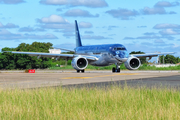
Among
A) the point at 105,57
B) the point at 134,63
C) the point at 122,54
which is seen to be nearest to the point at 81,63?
the point at 105,57

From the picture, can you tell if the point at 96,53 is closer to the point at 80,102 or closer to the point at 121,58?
the point at 121,58

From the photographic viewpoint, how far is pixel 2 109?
9.59m

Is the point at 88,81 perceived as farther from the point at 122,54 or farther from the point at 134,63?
the point at 134,63

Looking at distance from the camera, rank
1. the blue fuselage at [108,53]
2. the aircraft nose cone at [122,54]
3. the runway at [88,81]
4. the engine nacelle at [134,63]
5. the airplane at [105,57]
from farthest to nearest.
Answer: the engine nacelle at [134,63] < the airplane at [105,57] < the blue fuselage at [108,53] < the aircraft nose cone at [122,54] < the runway at [88,81]

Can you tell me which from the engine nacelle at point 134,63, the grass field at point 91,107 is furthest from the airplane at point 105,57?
the grass field at point 91,107

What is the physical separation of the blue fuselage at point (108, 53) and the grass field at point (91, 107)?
2750 centimetres

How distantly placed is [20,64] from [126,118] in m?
70.5

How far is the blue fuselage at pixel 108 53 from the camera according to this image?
40125 millimetres

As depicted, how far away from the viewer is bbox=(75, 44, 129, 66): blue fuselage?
40.1 metres

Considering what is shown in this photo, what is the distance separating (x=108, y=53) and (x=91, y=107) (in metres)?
32.4

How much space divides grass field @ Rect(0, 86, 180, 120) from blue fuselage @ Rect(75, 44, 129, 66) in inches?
1083

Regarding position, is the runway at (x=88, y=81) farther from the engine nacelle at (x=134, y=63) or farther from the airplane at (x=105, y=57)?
the engine nacelle at (x=134, y=63)

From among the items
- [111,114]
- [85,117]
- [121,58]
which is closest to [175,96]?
[111,114]

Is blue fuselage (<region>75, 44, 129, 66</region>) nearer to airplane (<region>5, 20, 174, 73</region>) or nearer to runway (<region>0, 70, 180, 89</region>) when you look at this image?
airplane (<region>5, 20, 174, 73</region>)
